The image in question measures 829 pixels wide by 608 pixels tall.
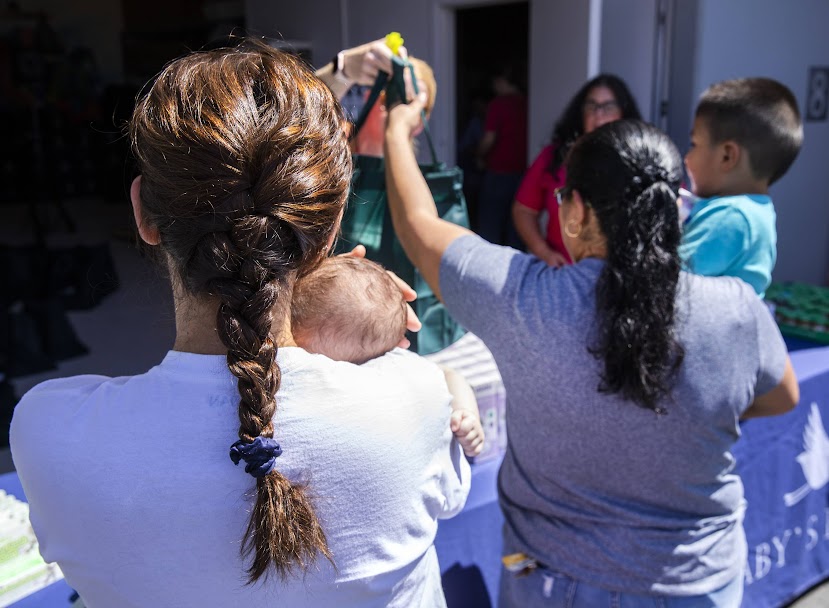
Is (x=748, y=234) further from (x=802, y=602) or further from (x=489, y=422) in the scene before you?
(x=802, y=602)

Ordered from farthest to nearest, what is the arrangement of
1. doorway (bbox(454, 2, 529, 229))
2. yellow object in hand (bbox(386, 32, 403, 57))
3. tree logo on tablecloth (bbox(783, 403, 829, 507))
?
doorway (bbox(454, 2, 529, 229)) → tree logo on tablecloth (bbox(783, 403, 829, 507)) → yellow object in hand (bbox(386, 32, 403, 57))

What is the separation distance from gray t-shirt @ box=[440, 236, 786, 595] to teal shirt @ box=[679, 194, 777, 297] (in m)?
0.48

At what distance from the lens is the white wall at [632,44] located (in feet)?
13.8

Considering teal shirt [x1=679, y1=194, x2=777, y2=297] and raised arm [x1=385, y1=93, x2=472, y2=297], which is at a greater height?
raised arm [x1=385, y1=93, x2=472, y2=297]

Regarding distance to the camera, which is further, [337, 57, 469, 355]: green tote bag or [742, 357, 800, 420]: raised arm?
[337, 57, 469, 355]: green tote bag

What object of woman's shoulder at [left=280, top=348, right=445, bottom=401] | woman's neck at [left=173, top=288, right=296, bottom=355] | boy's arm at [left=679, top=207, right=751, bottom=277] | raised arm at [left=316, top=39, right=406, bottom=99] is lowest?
boy's arm at [left=679, top=207, right=751, bottom=277]

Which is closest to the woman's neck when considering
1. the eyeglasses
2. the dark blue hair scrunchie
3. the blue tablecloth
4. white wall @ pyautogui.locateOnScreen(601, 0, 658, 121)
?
the dark blue hair scrunchie

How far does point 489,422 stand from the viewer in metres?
1.85

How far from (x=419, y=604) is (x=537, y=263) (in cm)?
61

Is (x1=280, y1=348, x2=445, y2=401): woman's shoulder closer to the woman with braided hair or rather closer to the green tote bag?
the woman with braided hair

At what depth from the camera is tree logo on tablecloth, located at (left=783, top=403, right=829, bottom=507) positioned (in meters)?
2.47

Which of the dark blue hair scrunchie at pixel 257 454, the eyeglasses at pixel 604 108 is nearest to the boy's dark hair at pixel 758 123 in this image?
the eyeglasses at pixel 604 108

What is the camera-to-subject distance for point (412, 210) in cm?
134

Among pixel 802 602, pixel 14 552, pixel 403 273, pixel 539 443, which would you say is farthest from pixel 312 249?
pixel 802 602
